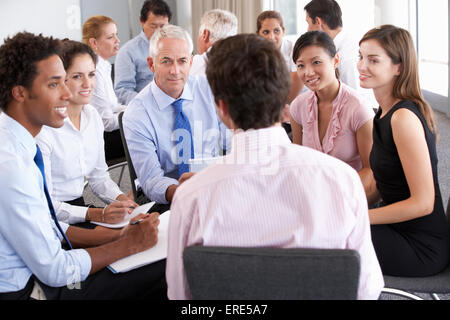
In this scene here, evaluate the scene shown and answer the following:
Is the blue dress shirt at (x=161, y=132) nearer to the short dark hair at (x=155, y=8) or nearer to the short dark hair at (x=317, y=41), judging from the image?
the short dark hair at (x=317, y=41)

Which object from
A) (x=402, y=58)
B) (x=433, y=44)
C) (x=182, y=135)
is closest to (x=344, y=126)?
(x=402, y=58)

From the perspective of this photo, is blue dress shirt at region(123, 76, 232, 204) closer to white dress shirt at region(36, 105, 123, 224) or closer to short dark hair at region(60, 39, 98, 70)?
white dress shirt at region(36, 105, 123, 224)

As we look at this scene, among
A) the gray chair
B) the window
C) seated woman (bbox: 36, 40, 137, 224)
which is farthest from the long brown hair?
the window

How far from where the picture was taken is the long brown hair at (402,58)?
1855mm

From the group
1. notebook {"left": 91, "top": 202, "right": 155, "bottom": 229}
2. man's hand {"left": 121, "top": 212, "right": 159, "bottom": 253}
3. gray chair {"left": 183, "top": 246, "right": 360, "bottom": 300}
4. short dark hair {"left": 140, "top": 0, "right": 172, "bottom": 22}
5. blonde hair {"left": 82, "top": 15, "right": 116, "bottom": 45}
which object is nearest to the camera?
gray chair {"left": 183, "top": 246, "right": 360, "bottom": 300}

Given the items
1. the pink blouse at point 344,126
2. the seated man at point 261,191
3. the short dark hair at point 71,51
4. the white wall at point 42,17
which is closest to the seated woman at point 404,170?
the pink blouse at point 344,126

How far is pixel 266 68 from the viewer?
3.60 feet

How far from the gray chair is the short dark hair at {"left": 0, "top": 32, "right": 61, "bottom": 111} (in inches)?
34.4

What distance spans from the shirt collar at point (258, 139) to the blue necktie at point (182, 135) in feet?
4.01

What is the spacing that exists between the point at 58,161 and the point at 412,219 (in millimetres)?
1554

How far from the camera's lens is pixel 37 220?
1370mm

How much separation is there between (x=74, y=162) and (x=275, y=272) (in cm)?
158

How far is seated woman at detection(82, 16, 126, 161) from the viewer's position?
140 inches
